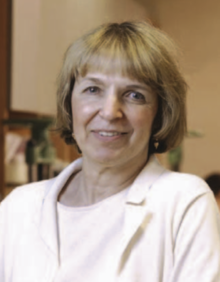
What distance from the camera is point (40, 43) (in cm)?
248

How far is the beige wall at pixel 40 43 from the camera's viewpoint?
93.6 inches

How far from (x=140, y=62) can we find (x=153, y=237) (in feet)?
1.14

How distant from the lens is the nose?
1.02 metres

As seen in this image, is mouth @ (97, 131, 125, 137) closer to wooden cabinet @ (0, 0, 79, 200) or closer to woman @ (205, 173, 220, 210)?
wooden cabinet @ (0, 0, 79, 200)

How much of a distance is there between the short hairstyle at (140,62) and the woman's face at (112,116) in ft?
0.07

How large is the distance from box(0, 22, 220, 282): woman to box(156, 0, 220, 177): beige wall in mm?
3429

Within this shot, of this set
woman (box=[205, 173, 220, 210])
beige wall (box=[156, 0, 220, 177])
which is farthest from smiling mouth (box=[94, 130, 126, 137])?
beige wall (box=[156, 0, 220, 177])

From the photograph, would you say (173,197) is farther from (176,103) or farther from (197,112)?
(197,112)

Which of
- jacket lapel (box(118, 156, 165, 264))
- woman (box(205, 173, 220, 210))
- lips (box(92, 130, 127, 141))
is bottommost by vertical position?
woman (box(205, 173, 220, 210))

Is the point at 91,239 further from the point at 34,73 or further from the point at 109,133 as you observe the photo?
the point at 34,73

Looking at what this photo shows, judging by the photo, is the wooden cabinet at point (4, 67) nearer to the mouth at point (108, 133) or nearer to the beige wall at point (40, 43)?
the beige wall at point (40, 43)

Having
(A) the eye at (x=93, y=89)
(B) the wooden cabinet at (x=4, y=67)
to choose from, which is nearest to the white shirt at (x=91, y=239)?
(A) the eye at (x=93, y=89)

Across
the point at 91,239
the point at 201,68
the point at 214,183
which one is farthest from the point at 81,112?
the point at 201,68

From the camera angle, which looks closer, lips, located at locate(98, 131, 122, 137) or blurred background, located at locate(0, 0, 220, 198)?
lips, located at locate(98, 131, 122, 137)
